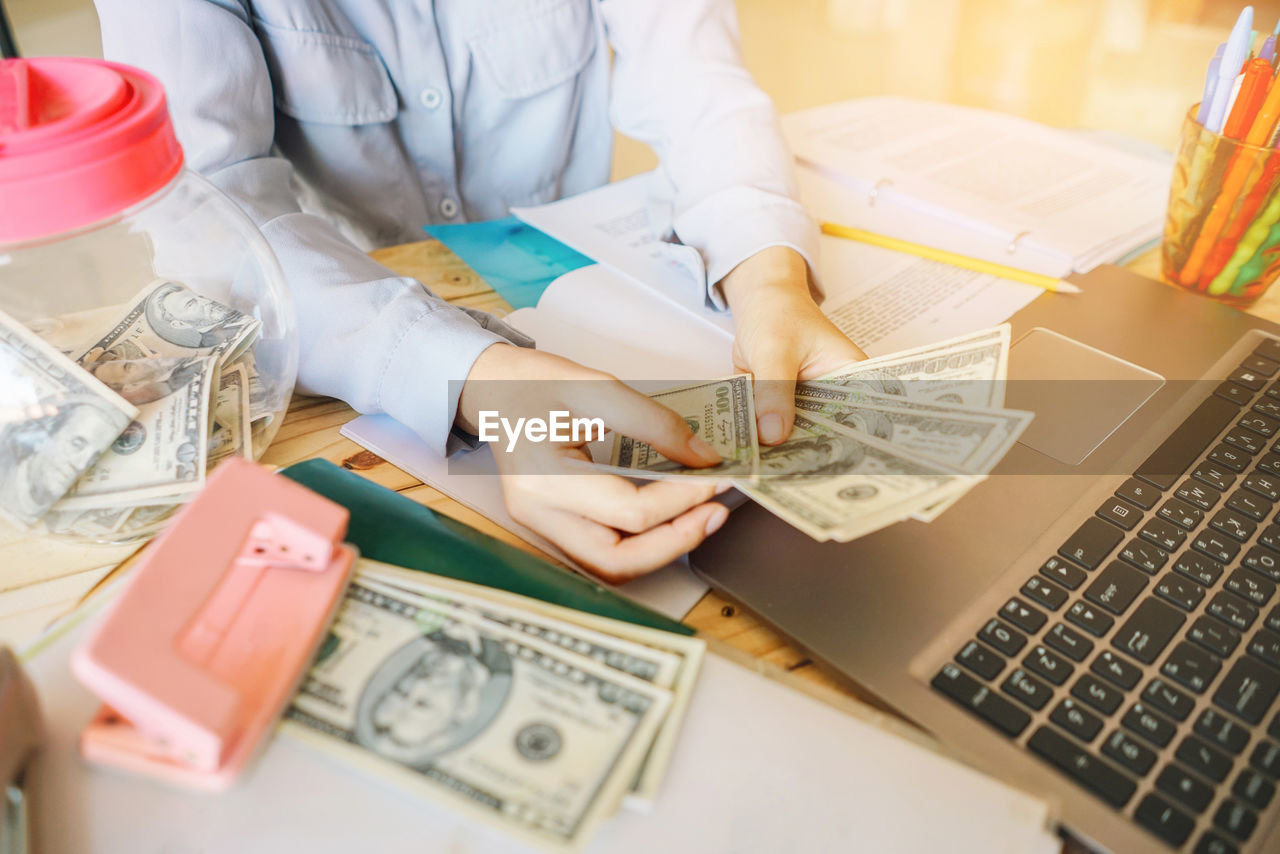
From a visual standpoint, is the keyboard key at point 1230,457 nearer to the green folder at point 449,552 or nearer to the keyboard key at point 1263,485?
the keyboard key at point 1263,485

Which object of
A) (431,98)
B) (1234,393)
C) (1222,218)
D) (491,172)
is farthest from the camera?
(491,172)

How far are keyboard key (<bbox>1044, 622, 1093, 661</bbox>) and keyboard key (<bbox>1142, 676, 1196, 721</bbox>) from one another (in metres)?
0.03

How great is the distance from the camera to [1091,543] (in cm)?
50

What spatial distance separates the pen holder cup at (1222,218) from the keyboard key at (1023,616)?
1.86 ft

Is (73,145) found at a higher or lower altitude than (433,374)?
higher

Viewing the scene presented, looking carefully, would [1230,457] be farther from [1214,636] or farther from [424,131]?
[424,131]

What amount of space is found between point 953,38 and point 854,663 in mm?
2529

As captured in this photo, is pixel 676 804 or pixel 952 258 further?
pixel 952 258

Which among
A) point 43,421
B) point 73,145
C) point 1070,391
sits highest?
point 73,145

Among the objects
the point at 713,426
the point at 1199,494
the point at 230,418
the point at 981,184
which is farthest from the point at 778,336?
the point at 981,184

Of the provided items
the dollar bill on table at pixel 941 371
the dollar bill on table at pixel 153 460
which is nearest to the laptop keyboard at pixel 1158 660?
the dollar bill on table at pixel 941 371

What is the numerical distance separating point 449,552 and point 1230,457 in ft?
1.89

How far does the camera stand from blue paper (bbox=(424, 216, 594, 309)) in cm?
83

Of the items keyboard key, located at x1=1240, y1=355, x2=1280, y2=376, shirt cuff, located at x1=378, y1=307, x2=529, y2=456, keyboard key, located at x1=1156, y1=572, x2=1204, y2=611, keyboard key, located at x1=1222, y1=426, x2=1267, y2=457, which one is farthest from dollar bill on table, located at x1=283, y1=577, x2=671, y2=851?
keyboard key, located at x1=1240, y1=355, x2=1280, y2=376
